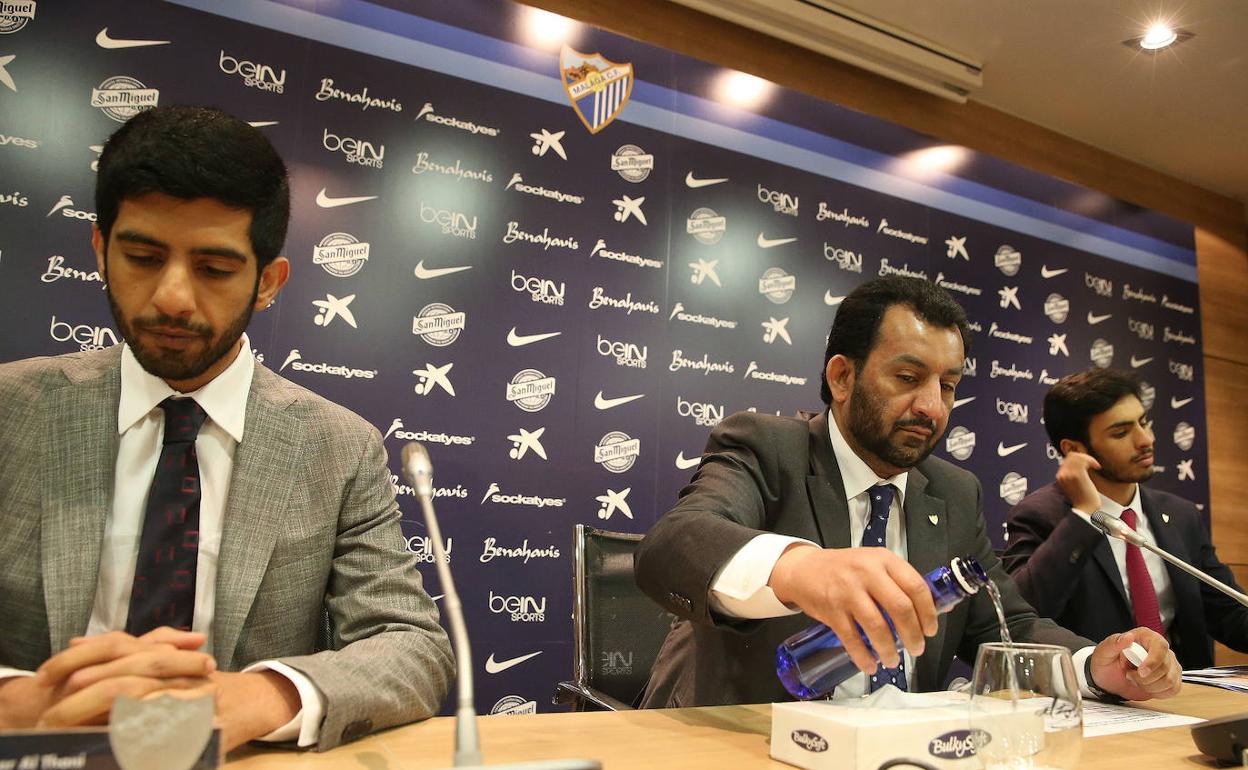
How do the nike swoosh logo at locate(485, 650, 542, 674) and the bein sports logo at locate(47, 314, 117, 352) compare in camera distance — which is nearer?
the bein sports logo at locate(47, 314, 117, 352)

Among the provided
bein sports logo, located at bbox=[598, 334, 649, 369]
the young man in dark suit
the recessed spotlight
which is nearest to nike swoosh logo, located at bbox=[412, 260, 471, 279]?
bein sports logo, located at bbox=[598, 334, 649, 369]

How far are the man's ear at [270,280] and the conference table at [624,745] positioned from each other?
2.24ft

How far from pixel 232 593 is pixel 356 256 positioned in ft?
6.48

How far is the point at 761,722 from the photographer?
1280mm

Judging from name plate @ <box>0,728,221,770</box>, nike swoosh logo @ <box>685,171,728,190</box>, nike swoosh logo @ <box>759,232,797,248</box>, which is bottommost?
name plate @ <box>0,728,221,770</box>

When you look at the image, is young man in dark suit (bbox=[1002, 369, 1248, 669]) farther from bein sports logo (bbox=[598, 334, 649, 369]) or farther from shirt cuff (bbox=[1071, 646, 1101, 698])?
bein sports logo (bbox=[598, 334, 649, 369])

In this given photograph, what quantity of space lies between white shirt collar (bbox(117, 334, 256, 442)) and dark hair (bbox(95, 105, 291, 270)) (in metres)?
0.17

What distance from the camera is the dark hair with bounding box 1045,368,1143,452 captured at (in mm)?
2838

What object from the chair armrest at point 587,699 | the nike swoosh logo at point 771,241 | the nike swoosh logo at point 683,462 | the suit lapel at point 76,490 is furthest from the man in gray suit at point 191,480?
the nike swoosh logo at point 771,241

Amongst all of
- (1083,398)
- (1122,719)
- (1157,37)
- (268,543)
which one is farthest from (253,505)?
(1157,37)

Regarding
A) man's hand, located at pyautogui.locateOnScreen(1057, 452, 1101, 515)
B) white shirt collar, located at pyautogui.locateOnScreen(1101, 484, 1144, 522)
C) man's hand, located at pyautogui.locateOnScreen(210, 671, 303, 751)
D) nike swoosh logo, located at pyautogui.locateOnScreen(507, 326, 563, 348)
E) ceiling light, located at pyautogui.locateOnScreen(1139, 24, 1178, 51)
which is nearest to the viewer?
man's hand, located at pyautogui.locateOnScreen(210, 671, 303, 751)

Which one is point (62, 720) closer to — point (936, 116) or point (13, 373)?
point (13, 373)

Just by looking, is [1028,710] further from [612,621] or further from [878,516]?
[612,621]

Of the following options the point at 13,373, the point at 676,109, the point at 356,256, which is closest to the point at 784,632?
the point at 13,373
